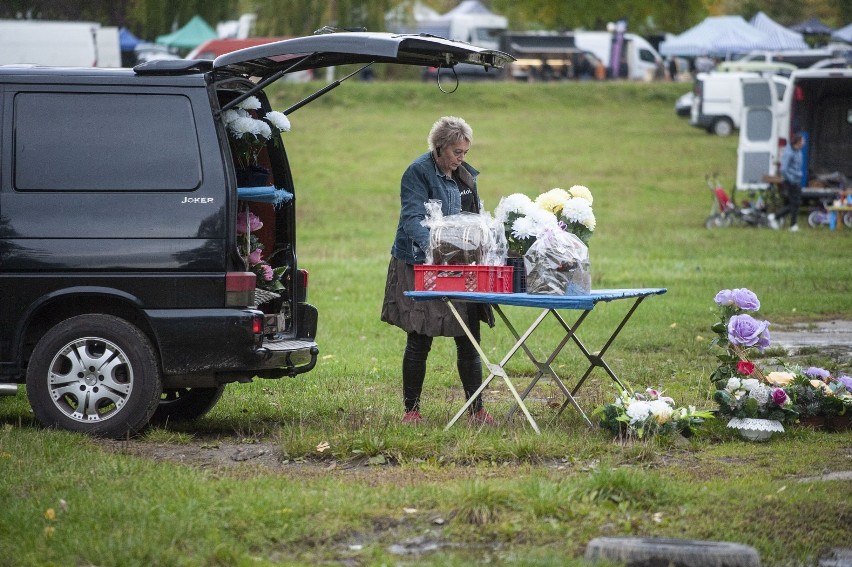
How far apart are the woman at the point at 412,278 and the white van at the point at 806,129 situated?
18.2m

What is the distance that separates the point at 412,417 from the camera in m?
7.91

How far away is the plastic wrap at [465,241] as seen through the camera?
7.54 m

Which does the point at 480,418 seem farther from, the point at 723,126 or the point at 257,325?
the point at 723,126

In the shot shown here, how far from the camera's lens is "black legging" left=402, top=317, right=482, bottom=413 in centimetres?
809

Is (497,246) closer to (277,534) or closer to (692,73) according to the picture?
(277,534)

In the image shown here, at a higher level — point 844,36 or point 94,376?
point 844,36

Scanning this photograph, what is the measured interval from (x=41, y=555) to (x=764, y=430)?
4.31m

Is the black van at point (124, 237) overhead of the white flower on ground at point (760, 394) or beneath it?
overhead

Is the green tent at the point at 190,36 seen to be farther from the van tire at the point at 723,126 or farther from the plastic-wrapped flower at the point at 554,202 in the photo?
the plastic-wrapped flower at the point at 554,202

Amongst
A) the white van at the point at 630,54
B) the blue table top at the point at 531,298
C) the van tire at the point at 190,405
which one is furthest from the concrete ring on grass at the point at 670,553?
the white van at the point at 630,54

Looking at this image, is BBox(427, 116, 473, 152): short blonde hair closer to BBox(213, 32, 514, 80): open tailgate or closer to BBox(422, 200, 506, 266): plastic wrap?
BBox(213, 32, 514, 80): open tailgate

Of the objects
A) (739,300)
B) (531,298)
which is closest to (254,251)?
(531,298)

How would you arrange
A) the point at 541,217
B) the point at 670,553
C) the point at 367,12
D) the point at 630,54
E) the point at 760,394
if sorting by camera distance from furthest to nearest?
the point at 630,54, the point at 367,12, the point at 760,394, the point at 541,217, the point at 670,553

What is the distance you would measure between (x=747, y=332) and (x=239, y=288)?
10.4ft
